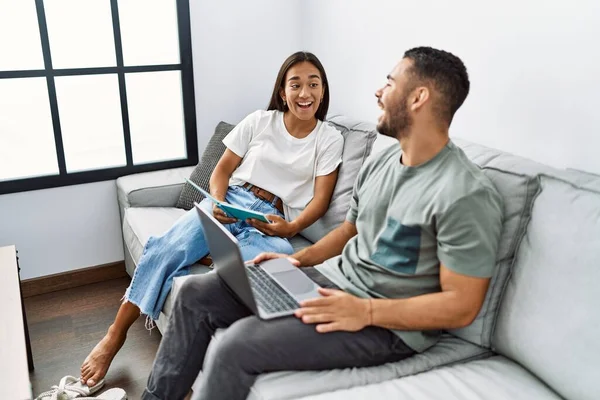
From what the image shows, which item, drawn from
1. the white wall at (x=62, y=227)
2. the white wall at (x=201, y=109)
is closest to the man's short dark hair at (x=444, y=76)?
the white wall at (x=201, y=109)

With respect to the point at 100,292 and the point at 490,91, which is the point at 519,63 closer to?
the point at 490,91

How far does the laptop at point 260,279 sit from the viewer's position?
4.42 feet

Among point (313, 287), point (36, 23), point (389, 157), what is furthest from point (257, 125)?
point (36, 23)

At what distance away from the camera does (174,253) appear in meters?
1.99

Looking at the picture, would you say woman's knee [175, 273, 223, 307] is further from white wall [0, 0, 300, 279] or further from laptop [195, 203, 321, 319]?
white wall [0, 0, 300, 279]

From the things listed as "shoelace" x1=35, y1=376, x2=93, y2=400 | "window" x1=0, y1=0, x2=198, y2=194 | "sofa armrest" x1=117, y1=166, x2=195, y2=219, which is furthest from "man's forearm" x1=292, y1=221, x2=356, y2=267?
"window" x1=0, y1=0, x2=198, y2=194

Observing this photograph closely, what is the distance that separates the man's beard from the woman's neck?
77 centimetres

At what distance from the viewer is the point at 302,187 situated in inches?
87.3

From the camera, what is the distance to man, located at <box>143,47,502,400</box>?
4.35 ft

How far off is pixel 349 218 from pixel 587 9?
0.90 metres

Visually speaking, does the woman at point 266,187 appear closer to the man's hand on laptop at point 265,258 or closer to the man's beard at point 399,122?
the man's hand on laptop at point 265,258

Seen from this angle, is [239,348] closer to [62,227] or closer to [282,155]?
[282,155]

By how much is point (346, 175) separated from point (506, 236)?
0.82m

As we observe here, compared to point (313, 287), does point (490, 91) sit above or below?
above
